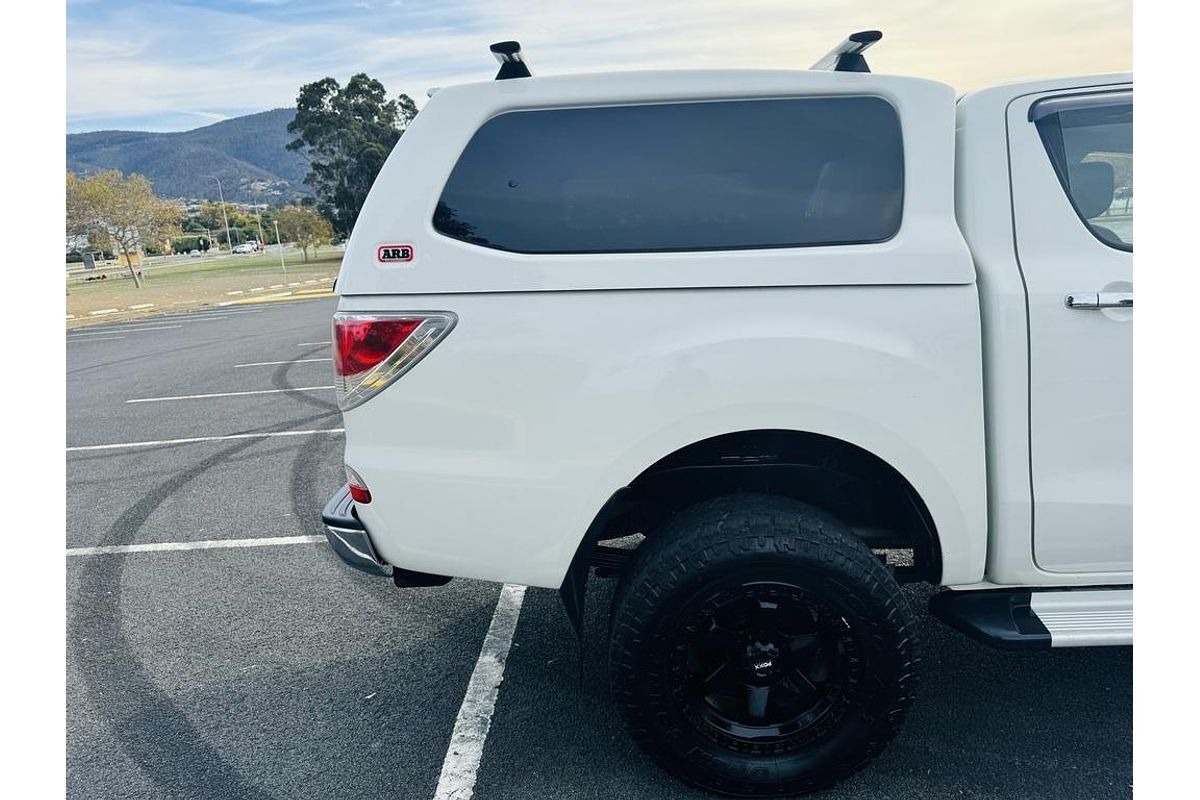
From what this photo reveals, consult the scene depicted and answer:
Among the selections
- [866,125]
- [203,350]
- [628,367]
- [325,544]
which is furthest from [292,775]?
[203,350]

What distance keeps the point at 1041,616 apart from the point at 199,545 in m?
4.15

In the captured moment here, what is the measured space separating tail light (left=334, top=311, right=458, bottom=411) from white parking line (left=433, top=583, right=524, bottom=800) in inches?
46.9

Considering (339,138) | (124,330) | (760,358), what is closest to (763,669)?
(760,358)

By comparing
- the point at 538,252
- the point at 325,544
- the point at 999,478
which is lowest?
the point at 325,544

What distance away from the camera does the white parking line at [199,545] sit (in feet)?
14.3

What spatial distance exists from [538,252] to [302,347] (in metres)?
11.1

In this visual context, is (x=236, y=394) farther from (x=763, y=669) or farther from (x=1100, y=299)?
(x=1100, y=299)

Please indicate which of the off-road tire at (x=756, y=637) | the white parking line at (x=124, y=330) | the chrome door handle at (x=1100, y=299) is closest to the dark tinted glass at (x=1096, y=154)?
the chrome door handle at (x=1100, y=299)

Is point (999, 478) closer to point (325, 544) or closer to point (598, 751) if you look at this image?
point (598, 751)

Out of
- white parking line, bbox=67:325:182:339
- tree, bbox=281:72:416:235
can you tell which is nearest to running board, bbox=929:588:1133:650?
white parking line, bbox=67:325:182:339

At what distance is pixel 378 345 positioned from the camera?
231 centimetres
